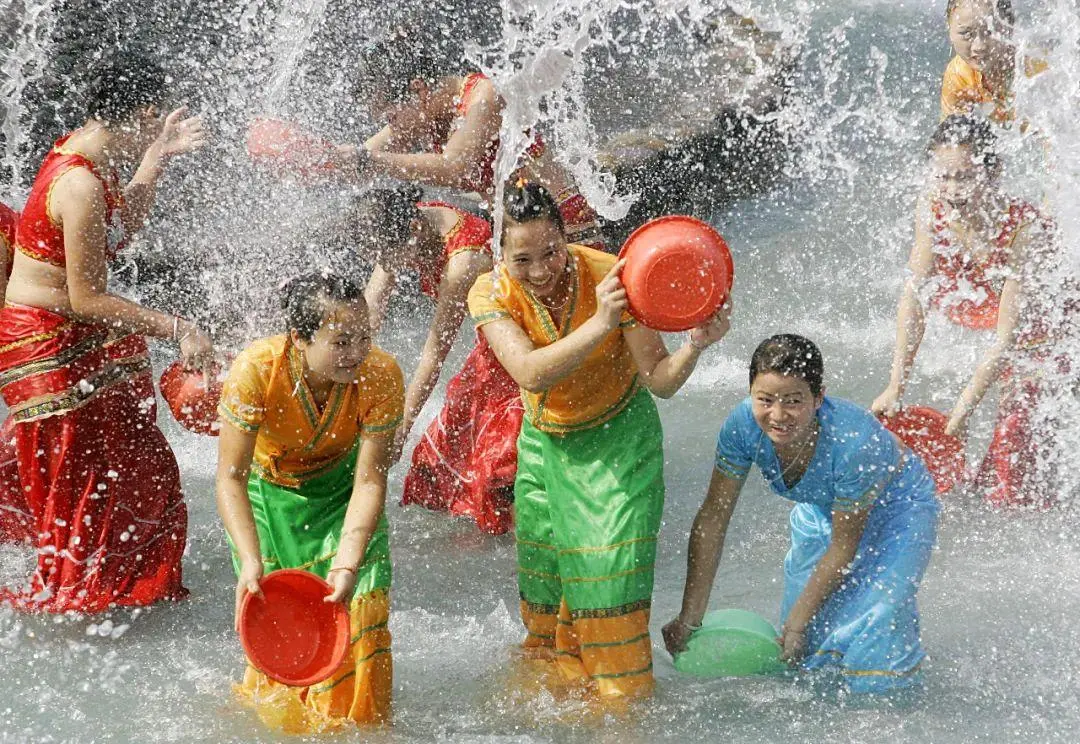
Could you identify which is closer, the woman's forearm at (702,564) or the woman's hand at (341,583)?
the woman's hand at (341,583)

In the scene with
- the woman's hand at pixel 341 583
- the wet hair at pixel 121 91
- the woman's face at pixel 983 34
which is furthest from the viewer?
the woman's face at pixel 983 34

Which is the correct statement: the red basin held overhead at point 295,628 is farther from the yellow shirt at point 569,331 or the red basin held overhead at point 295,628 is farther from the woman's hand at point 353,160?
the woman's hand at point 353,160

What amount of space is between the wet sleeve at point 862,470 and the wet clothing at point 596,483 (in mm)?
504

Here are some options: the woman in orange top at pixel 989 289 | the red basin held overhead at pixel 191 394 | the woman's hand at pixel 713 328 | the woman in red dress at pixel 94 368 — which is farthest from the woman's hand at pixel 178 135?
the woman in orange top at pixel 989 289

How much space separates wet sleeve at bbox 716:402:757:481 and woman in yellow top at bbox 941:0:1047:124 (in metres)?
2.44

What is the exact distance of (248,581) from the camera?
338 cm

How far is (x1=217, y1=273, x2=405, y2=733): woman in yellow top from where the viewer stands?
11.4 ft

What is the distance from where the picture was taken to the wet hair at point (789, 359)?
3.49 m

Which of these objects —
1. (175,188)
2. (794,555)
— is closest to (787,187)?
(175,188)

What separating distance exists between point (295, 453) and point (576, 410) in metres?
0.79

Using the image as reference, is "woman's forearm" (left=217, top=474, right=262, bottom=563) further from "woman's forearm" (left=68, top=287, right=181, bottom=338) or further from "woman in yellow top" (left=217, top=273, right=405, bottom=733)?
"woman's forearm" (left=68, top=287, right=181, bottom=338)

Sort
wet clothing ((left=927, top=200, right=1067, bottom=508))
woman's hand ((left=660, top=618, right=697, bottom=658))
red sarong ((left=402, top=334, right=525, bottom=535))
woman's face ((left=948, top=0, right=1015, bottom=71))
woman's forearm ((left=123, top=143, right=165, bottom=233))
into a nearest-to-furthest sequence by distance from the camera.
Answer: woman's hand ((left=660, top=618, right=697, bottom=658)), woman's forearm ((left=123, top=143, right=165, bottom=233)), wet clothing ((left=927, top=200, right=1067, bottom=508)), red sarong ((left=402, top=334, right=525, bottom=535)), woman's face ((left=948, top=0, right=1015, bottom=71))

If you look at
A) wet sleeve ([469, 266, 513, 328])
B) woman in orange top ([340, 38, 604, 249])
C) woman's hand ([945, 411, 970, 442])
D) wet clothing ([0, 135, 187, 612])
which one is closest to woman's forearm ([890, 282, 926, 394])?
woman's hand ([945, 411, 970, 442])

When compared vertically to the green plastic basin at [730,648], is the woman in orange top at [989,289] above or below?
above
